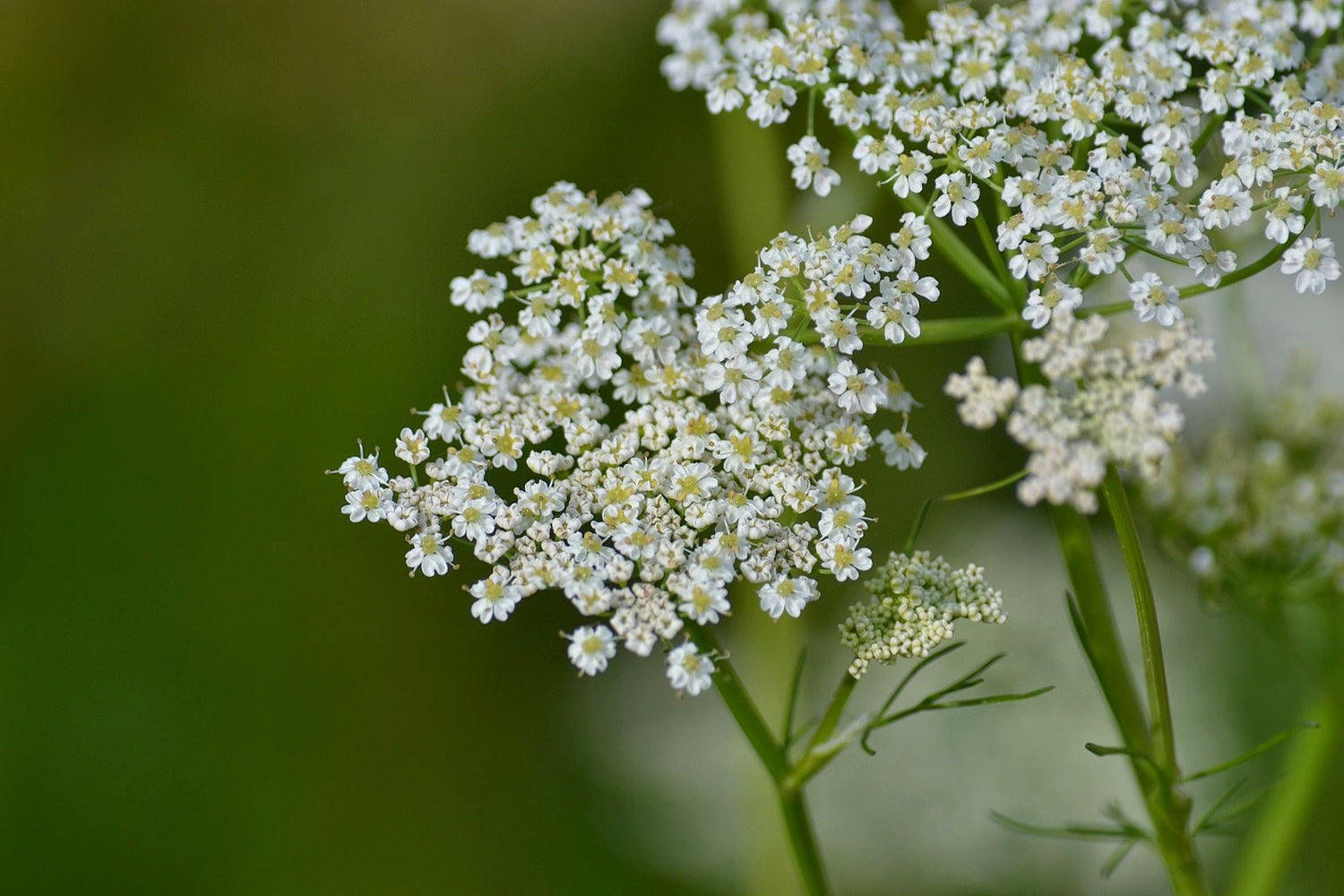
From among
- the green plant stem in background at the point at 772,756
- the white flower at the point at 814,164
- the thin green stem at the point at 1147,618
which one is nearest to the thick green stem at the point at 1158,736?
the thin green stem at the point at 1147,618

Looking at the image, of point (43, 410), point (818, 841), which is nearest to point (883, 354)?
point (818, 841)

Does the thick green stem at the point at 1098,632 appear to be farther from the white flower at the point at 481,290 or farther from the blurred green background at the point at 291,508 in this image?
the blurred green background at the point at 291,508

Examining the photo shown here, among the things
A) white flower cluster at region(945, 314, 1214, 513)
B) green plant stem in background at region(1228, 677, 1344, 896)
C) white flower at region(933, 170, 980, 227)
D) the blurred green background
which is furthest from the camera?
the blurred green background

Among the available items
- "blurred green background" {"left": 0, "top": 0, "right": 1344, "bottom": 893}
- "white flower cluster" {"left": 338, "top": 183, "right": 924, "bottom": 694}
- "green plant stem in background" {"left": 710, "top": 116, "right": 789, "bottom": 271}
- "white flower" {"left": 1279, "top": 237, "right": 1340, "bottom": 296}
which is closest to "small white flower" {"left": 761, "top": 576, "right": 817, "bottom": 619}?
"white flower cluster" {"left": 338, "top": 183, "right": 924, "bottom": 694}

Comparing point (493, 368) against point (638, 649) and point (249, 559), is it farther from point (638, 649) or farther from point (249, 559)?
point (249, 559)

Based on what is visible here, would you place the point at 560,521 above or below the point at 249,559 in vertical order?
below

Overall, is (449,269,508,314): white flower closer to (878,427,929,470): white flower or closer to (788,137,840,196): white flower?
(788,137,840,196): white flower
